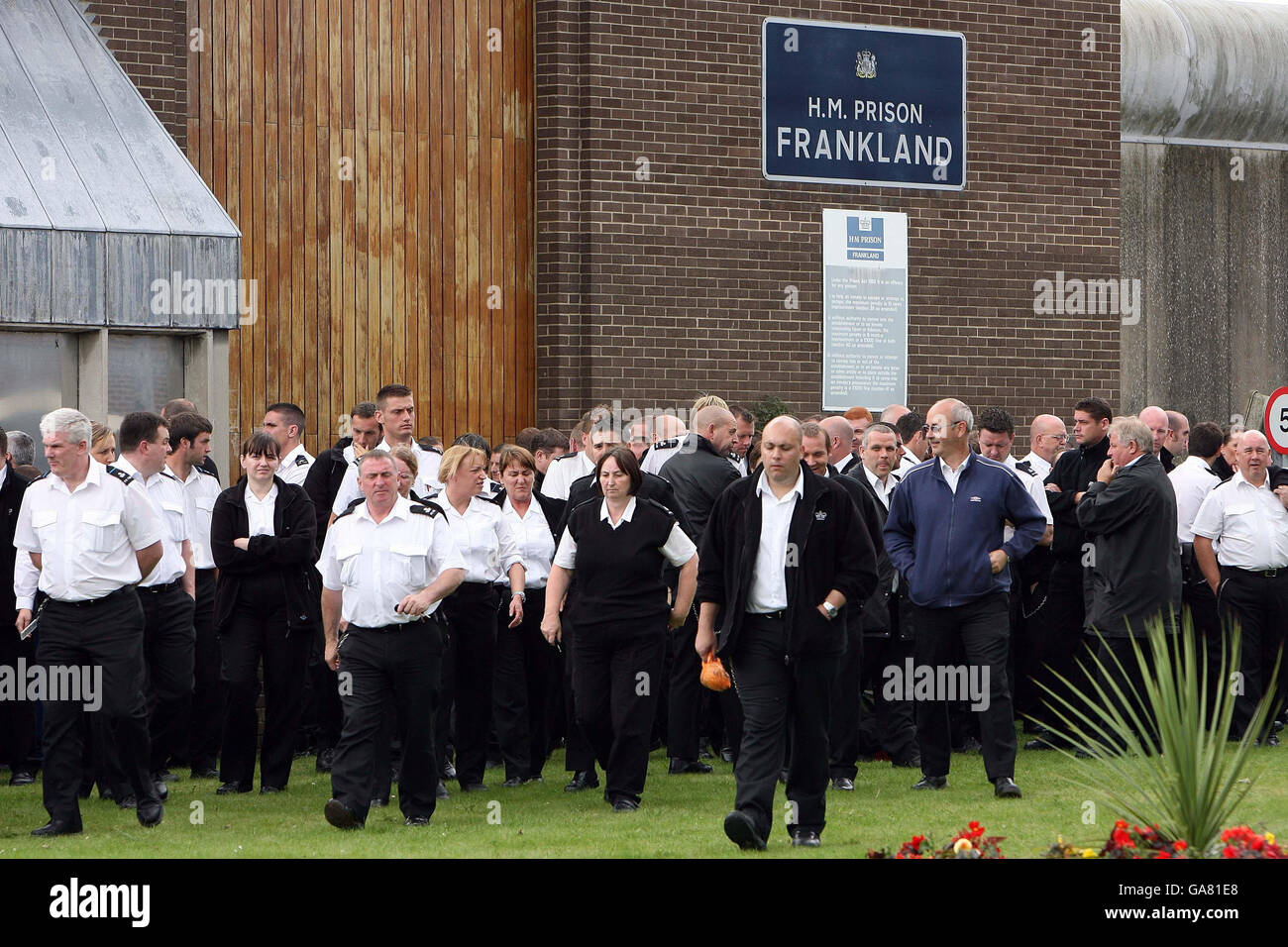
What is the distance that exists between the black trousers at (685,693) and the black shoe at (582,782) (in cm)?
75

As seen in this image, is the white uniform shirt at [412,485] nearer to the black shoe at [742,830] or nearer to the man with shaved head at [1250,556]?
the black shoe at [742,830]

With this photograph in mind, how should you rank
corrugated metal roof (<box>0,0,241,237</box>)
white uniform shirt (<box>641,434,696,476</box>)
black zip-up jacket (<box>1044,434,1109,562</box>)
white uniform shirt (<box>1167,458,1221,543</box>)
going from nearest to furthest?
white uniform shirt (<box>641,434,696,476</box>), black zip-up jacket (<box>1044,434,1109,562</box>), corrugated metal roof (<box>0,0,241,237</box>), white uniform shirt (<box>1167,458,1221,543</box>)

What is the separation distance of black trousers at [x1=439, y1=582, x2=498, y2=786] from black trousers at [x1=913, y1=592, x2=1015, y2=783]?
2515 mm

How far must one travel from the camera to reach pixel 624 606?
10891 mm

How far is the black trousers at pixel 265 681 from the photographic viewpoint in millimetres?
11359

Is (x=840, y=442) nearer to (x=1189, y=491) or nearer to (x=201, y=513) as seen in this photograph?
(x=1189, y=491)

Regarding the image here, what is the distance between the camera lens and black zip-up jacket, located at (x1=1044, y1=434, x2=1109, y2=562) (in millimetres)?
13328

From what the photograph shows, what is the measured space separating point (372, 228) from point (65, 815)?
7.69 meters

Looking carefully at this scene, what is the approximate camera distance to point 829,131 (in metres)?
17.9

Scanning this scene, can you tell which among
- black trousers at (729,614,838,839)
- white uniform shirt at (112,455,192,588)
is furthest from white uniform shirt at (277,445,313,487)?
black trousers at (729,614,838,839)

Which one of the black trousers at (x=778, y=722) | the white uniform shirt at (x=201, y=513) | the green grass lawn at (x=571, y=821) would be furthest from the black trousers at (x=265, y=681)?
the black trousers at (x=778, y=722)

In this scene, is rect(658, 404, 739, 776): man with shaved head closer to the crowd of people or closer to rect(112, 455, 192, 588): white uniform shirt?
the crowd of people

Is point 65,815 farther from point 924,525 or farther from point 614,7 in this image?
point 614,7

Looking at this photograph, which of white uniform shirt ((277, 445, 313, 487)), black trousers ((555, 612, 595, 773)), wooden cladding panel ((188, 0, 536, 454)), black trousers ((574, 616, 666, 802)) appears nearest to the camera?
black trousers ((574, 616, 666, 802))
